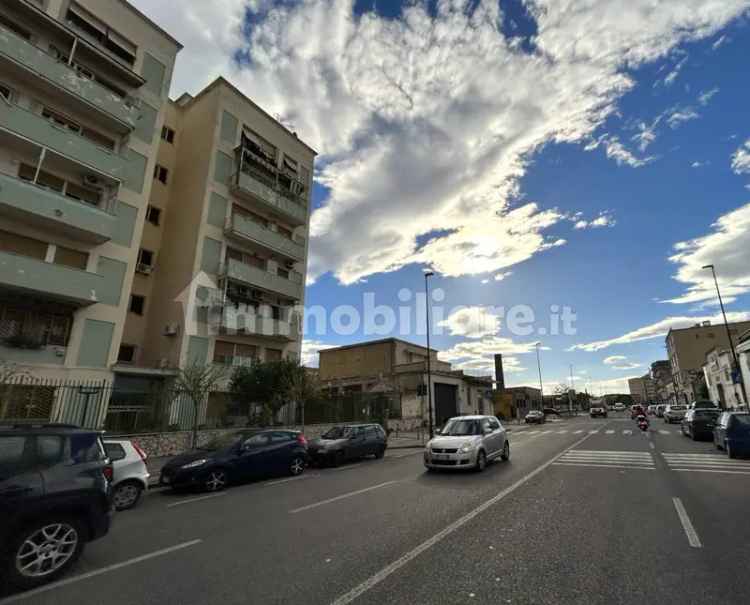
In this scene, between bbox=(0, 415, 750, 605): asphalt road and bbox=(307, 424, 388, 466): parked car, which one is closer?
bbox=(0, 415, 750, 605): asphalt road

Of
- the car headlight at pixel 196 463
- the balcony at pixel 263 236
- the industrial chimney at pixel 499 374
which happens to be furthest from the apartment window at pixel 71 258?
the industrial chimney at pixel 499 374

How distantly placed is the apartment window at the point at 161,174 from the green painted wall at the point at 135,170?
14.9ft

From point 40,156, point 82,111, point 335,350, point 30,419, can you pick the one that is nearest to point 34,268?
point 40,156

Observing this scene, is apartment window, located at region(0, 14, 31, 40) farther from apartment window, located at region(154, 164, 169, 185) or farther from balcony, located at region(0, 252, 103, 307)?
balcony, located at region(0, 252, 103, 307)

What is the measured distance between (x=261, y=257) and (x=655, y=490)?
2417cm

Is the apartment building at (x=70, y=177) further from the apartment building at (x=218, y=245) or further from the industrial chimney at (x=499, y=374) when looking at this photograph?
the industrial chimney at (x=499, y=374)

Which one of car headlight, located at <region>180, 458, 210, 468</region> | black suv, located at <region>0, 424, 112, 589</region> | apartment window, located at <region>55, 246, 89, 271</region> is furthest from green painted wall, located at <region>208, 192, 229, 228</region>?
black suv, located at <region>0, 424, 112, 589</region>

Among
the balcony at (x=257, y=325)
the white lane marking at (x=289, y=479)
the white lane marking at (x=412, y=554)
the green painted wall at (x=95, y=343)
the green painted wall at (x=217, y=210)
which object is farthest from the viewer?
the green painted wall at (x=217, y=210)

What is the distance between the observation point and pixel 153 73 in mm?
21844

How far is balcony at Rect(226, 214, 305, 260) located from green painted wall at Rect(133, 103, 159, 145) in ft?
19.6

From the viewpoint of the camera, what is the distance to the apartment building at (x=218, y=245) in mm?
22188

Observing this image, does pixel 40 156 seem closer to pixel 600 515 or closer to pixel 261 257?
pixel 261 257

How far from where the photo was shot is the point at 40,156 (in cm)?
1620

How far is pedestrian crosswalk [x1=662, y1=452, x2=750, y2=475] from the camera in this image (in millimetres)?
11234
